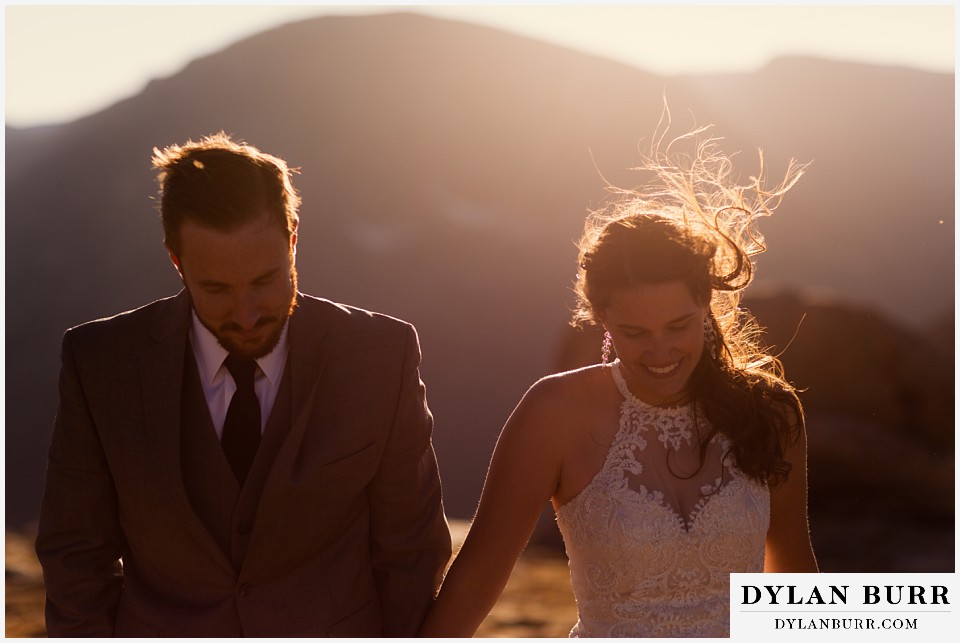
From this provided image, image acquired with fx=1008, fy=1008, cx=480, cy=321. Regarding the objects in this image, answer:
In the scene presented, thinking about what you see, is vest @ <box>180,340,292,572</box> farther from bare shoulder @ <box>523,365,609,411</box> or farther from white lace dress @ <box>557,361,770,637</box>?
white lace dress @ <box>557,361,770,637</box>

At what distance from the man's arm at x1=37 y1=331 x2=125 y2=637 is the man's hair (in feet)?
1.74

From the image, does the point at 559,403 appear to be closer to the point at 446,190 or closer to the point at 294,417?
the point at 294,417

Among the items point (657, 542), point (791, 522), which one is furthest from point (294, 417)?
point (791, 522)

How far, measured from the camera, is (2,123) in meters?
3.76

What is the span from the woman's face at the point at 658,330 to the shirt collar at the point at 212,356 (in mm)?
994

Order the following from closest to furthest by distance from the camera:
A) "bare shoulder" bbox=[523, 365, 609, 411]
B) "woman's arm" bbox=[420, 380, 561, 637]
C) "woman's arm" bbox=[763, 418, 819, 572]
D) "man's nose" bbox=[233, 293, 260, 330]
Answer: "man's nose" bbox=[233, 293, 260, 330] < "woman's arm" bbox=[420, 380, 561, 637] < "bare shoulder" bbox=[523, 365, 609, 411] < "woman's arm" bbox=[763, 418, 819, 572]

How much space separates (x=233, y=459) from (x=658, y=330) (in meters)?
1.27

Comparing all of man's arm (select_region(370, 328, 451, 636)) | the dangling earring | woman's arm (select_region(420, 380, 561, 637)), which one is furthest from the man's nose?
the dangling earring

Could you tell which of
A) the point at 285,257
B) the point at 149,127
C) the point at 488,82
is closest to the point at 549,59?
the point at 488,82

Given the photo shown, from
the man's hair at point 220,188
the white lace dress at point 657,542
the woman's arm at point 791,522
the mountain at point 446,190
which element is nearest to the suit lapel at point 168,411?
the man's hair at point 220,188

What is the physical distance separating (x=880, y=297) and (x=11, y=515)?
1465 cm

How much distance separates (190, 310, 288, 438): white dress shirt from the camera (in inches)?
112

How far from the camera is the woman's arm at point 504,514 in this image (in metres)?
3.11

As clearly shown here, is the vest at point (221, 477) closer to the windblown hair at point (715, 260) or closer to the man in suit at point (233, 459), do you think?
the man in suit at point (233, 459)
